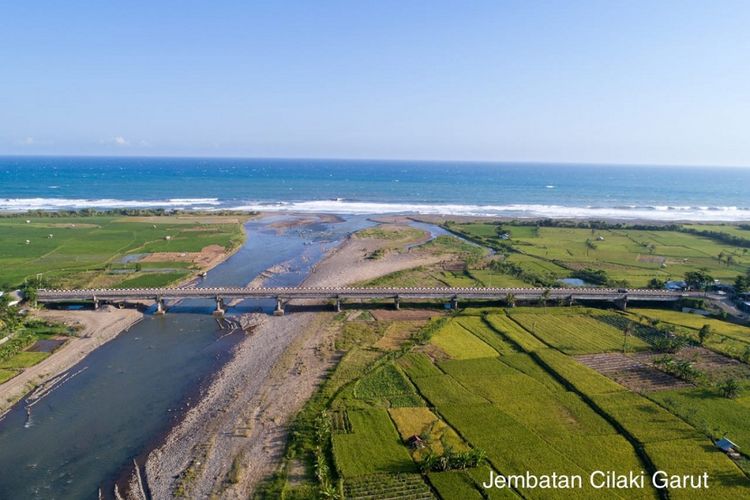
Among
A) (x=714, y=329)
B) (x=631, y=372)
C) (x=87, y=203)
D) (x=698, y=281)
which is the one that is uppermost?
(x=87, y=203)

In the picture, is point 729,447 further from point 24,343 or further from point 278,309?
point 24,343

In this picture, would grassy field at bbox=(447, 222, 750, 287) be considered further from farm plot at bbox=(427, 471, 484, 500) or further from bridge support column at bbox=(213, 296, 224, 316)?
farm plot at bbox=(427, 471, 484, 500)

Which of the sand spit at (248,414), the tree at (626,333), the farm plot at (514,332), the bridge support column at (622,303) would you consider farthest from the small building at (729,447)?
the bridge support column at (622,303)

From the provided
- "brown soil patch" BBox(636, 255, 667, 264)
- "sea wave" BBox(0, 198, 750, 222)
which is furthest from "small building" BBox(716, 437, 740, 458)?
"sea wave" BBox(0, 198, 750, 222)

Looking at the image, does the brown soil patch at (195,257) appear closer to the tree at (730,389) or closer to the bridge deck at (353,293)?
the bridge deck at (353,293)


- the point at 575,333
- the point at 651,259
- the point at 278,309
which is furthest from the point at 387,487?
the point at 651,259
